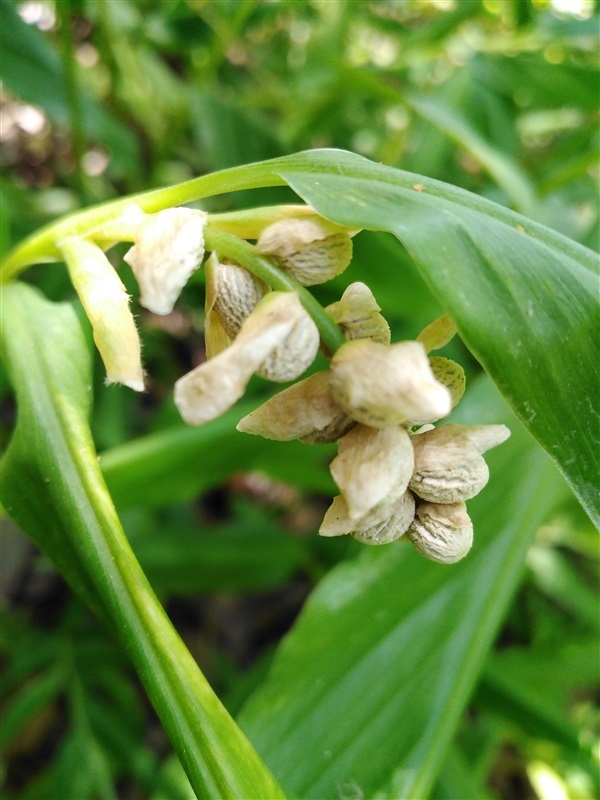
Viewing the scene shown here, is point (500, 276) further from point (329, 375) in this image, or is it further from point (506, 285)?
point (329, 375)

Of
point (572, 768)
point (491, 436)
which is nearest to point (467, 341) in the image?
point (491, 436)

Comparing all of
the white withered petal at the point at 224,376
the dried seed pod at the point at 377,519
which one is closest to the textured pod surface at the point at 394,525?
the dried seed pod at the point at 377,519

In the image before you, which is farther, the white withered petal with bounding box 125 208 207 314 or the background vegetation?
the background vegetation

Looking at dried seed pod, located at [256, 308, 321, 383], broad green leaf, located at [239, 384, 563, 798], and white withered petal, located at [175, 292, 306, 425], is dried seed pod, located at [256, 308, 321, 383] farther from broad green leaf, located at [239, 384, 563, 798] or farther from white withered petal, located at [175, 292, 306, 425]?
broad green leaf, located at [239, 384, 563, 798]

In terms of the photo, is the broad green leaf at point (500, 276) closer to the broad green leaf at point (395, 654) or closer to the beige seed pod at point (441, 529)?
the beige seed pod at point (441, 529)

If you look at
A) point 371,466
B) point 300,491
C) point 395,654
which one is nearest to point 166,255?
point 371,466

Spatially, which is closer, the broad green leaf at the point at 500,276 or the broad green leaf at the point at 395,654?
the broad green leaf at the point at 500,276

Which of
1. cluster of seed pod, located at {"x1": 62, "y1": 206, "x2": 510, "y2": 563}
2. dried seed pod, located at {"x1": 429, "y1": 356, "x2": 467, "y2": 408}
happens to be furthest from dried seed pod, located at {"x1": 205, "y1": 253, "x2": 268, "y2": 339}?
dried seed pod, located at {"x1": 429, "y1": 356, "x2": 467, "y2": 408}
